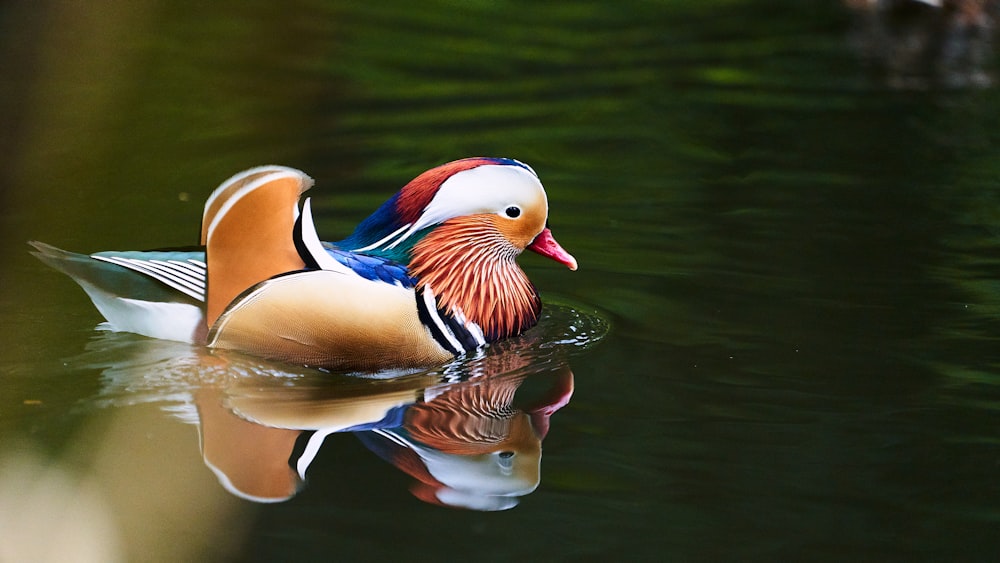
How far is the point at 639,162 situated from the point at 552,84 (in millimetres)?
1808

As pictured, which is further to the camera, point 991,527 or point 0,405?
point 0,405

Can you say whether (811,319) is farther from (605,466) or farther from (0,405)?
(0,405)

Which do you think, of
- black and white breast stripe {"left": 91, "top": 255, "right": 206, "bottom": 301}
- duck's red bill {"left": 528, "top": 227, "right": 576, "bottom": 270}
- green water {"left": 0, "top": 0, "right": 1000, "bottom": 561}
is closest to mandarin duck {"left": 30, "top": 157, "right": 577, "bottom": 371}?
black and white breast stripe {"left": 91, "top": 255, "right": 206, "bottom": 301}

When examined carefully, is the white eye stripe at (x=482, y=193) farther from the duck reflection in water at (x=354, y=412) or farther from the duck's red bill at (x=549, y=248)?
the duck reflection in water at (x=354, y=412)

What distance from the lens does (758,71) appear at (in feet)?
30.5

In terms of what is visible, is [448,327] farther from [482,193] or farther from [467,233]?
[482,193]

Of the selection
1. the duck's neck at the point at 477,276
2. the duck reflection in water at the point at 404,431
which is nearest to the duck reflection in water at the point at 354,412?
the duck reflection in water at the point at 404,431

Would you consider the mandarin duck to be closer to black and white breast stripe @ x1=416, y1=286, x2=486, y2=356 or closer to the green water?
black and white breast stripe @ x1=416, y1=286, x2=486, y2=356

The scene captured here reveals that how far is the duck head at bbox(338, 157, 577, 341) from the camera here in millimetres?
4734

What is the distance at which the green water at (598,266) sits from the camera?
3.52 metres

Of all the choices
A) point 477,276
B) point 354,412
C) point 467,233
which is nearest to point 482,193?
point 467,233

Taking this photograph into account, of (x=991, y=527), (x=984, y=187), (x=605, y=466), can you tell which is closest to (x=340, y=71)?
(x=984, y=187)

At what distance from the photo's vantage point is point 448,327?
4.68m

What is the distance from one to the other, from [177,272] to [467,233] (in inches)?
43.6
